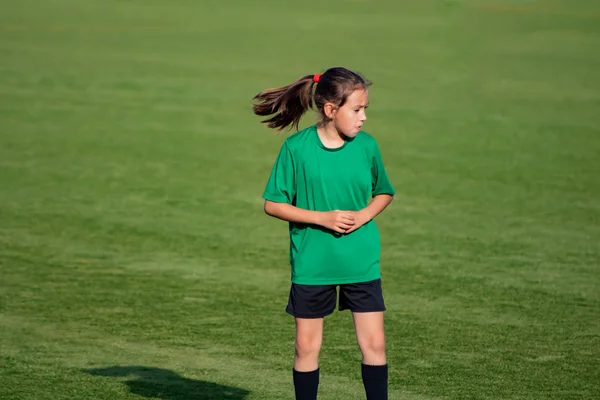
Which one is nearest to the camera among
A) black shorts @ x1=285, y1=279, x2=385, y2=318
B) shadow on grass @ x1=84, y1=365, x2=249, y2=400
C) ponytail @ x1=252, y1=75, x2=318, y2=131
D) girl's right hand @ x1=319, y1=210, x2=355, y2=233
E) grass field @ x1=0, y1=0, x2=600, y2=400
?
girl's right hand @ x1=319, y1=210, x2=355, y2=233

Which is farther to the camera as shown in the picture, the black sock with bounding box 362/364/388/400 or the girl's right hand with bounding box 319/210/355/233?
the black sock with bounding box 362/364/388/400

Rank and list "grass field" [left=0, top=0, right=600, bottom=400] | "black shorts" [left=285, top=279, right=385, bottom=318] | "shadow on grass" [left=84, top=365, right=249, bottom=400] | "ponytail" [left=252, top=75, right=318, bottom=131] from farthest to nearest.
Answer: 1. "grass field" [left=0, top=0, right=600, bottom=400]
2. "shadow on grass" [left=84, top=365, right=249, bottom=400]
3. "ponytail" [left=252, top=75, right=318, bottom=131]
4. "black shorts" [left=285, top=279, right=385, bottom=318]

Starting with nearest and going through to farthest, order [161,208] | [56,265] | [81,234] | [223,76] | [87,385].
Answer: [87,385], [56,265], [81,234], [161,208], [223,76]

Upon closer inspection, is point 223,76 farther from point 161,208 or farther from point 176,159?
point 161,208

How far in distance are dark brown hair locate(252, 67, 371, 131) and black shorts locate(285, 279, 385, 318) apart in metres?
0.69

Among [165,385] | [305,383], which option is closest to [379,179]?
[305,383]

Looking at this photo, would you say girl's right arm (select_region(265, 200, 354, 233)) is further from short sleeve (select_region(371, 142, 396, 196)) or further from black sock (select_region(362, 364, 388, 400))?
black sock (select_region(362, 364, 388, 400))

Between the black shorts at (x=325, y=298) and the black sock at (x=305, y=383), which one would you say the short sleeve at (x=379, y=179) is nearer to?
the black shorts at (x=325, y=298)

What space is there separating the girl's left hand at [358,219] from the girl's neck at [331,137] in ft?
0.93

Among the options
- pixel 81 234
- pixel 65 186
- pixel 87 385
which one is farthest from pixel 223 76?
pixel 87 385

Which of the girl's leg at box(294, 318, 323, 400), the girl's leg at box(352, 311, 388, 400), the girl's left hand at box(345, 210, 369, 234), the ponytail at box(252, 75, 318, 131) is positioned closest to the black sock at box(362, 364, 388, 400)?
the girl's leg at box(352, 311, 388, 400)

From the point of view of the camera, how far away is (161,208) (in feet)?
32.7

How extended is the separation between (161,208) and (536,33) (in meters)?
8.66

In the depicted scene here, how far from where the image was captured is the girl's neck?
471 centimetres
